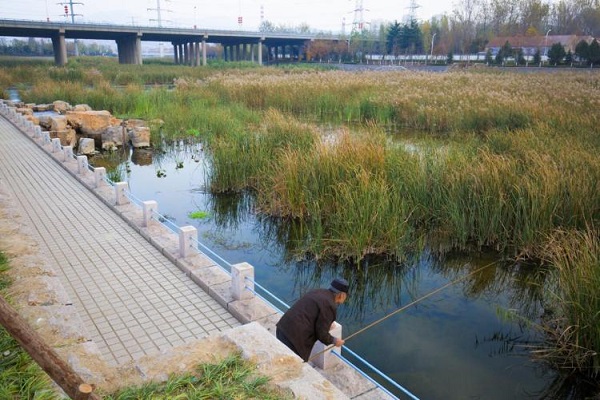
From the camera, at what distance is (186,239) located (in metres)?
6.21

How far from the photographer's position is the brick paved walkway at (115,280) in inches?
184

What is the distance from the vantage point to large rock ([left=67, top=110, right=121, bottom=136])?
15.6 metres

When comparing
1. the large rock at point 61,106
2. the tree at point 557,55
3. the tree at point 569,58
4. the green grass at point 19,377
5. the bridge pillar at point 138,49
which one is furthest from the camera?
the bridge pillar at point 138,49

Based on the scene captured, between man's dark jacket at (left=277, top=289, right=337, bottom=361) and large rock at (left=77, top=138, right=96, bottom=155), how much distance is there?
12.1 m

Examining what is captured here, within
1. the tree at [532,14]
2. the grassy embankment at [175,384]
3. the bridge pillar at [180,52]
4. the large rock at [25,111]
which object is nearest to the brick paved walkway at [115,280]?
the grassy embankment at [175,384]

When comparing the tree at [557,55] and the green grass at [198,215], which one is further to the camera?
the tree at [557,55]

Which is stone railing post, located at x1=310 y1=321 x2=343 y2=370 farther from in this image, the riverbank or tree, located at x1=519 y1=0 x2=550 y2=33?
tree, located at x1=519 y1=0 x2=550 y2=33

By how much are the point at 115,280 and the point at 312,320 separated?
284 centimetres

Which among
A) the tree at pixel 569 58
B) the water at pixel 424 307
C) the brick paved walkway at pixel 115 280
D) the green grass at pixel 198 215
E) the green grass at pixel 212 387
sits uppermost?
the tree at pixel 569 58

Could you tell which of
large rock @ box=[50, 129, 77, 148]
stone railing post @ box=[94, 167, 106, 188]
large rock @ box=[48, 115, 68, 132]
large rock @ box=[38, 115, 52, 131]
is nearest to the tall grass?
stone railing post @ box=[94, 167, 106, 188]

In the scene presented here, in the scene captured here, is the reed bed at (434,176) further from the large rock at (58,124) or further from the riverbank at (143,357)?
the riverbank at (143,357)

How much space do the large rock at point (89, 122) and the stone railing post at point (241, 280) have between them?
1208cm

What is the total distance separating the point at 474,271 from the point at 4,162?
1035 centimetres

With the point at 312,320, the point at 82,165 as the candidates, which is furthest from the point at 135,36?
the point at 312,320
